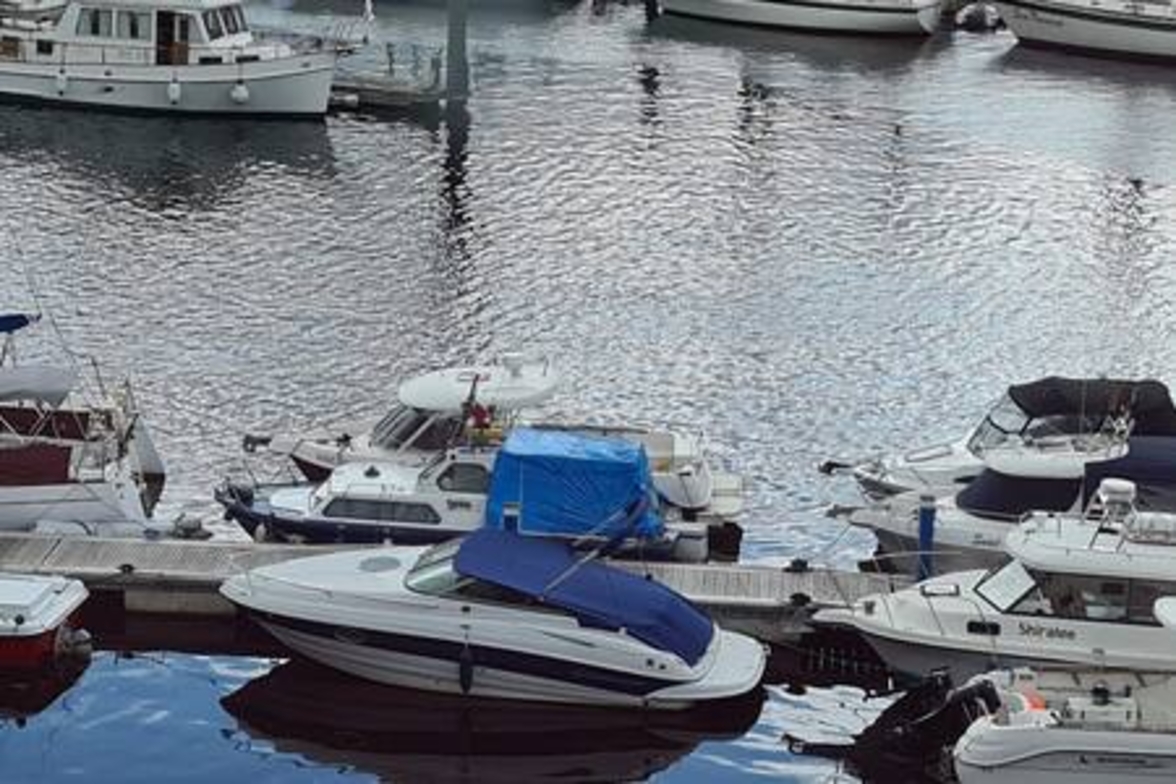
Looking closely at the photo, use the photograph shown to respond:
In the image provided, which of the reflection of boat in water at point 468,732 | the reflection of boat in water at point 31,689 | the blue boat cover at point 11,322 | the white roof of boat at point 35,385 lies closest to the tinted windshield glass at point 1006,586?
the reflection of boat in water at point 468,732

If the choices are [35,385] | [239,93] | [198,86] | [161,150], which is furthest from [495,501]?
[198,86]

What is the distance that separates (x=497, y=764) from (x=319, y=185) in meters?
33.9

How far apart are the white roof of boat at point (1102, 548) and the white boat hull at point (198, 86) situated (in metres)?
41.8

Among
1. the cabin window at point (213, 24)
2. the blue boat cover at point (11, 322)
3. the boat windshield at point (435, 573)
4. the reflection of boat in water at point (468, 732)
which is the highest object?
the cabin window at point (213, 24)

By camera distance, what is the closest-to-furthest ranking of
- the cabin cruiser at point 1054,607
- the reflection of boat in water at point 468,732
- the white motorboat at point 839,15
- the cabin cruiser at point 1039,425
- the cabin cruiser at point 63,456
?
the cabin cruiser at point 1054,607 < the reflection of boat in water at point 468,732 < the cabin cruiser at point 63,456 < the cabin cruiser at point 1039,425 < the white motorboat at point 839,15

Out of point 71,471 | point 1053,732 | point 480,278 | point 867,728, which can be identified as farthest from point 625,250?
point 1053,732

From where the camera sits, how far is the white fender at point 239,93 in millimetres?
66125

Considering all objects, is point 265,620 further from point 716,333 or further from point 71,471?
point 716,333

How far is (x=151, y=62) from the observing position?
6650 centimetres

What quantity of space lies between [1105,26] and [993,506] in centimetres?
5562

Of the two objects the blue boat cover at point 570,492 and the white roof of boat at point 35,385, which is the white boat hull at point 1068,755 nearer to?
the blue boat cover at point 570,492

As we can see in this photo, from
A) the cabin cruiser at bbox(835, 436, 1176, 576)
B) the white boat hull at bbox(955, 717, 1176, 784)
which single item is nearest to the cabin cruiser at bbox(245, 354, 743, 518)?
the cabin cruiser at bbox(835, 436, 1176, 576)

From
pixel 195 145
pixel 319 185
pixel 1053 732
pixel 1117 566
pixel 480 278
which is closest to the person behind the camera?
pixel 1053 732

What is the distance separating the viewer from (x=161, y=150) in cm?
6350
